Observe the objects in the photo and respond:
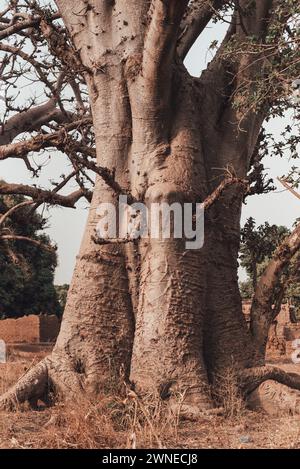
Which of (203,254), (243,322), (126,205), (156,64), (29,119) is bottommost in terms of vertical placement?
(243,322)

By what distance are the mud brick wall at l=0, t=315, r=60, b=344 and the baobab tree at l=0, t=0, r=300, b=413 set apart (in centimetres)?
962

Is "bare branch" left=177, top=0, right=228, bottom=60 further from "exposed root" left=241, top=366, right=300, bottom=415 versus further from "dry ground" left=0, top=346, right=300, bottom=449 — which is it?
"dry ground" left=0, top=346, right=300, bottom=449

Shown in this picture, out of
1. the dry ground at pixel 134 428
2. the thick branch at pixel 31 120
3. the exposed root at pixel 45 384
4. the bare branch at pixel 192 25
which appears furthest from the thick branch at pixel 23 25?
the dry ground at pixel 134 428

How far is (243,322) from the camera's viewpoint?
21.4 ft

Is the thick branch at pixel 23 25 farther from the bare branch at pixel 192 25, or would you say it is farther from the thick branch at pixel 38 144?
the thick branch at pixel 38 144

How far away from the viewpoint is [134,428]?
473 centimetres

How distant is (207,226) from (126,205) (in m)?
0.75

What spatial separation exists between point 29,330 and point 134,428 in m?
12.2

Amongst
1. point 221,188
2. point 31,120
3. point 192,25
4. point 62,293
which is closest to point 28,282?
point 62,293

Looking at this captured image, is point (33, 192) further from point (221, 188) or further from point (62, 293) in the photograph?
point (62, 293)
